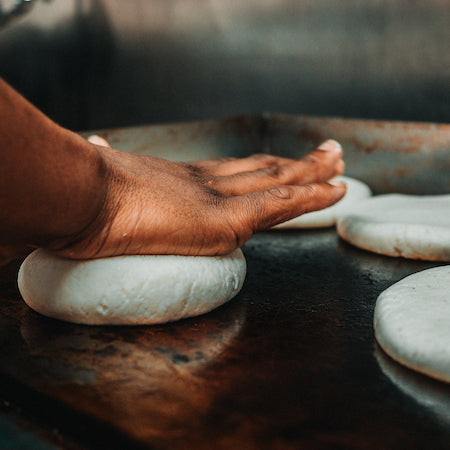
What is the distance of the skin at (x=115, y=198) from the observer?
0.83 meters

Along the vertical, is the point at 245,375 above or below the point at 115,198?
below

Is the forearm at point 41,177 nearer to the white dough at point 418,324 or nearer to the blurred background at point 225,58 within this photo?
the white dough at point 418,324

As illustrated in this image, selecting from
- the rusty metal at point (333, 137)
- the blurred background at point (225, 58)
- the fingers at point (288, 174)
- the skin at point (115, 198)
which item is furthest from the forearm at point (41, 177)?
the blurred background at point (225, 58)

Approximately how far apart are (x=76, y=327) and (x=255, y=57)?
2.22 metres

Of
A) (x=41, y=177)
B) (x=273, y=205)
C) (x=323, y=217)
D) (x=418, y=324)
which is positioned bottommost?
(x=323, y=217)

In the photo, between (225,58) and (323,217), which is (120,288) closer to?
(323,217)

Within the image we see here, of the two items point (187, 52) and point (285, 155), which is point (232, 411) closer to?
point (285, 155)

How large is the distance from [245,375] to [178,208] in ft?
1.14

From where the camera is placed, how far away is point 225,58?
292 cm

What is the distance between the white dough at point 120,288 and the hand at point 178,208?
27 mm

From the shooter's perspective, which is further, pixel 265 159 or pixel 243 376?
pixel 265 159

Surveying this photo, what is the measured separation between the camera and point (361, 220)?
158 centimetres

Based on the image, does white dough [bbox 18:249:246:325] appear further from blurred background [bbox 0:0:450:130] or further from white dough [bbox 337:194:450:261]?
blurred background [bbox 0:0:450:130]

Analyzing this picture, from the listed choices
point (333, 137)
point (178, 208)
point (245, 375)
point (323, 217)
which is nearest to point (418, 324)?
point (245, 375)
